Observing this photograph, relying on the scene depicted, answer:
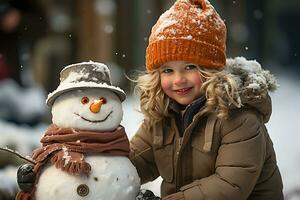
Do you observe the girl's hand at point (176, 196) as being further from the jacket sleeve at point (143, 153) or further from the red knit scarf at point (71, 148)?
the jacket sleeve at point (143, 153)

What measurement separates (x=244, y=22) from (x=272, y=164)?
3276 mm

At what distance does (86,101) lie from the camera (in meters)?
2.96

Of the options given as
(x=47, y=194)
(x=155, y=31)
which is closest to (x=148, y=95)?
(x=155, y=31)

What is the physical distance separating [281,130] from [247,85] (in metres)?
2.97

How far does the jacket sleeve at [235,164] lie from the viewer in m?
3.01

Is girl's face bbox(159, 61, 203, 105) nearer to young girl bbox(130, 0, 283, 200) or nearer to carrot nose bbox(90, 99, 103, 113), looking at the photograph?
young girl bbox(130, 0, 283, 200)

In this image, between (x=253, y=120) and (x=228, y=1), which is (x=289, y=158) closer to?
(x=228, y=1)

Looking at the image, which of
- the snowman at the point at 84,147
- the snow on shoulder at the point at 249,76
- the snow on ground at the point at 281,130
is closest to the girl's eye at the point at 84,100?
the snowman at the point at 84,147

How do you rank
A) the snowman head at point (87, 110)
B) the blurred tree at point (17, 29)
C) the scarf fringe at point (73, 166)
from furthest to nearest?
the blurred tree at point (17, 29)
the snowman head at point (87, 110)
the scarf fringe at point (73, 166)

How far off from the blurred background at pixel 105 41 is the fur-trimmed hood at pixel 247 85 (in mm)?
2889

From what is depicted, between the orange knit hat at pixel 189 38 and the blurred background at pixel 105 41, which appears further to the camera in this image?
the blurred background at pixel 105 41

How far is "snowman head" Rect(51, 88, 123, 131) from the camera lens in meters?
2.94

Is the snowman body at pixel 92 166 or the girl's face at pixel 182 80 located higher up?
the girl's face at pixel 182 80

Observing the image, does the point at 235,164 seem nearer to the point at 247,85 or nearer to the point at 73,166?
the point at 247,85
